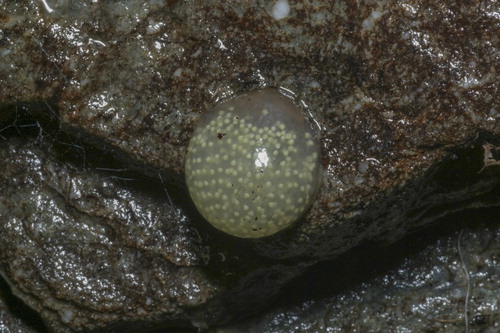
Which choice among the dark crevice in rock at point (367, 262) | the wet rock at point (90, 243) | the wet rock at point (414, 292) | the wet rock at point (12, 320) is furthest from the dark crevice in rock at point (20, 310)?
the dark crevice in rock at point (367, 262)

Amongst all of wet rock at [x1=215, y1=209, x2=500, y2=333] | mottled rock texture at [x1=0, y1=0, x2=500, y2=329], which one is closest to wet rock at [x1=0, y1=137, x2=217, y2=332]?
mottled rock texture at [x1=0, y1=0, x2=500, y2=329]

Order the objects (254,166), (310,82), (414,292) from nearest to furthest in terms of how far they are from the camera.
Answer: (254,166) < (310,82) < (414,292)

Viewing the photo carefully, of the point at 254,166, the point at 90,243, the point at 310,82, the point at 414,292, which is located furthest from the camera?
the point at 414,292

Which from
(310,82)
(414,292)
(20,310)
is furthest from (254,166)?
(20,310)

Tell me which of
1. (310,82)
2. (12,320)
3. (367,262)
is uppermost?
(310,82)

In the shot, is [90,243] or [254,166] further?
[90,243]

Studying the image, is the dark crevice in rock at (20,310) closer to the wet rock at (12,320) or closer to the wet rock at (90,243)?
the wet rock at (12,320)

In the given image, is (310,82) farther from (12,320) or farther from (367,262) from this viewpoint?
(12,320)
